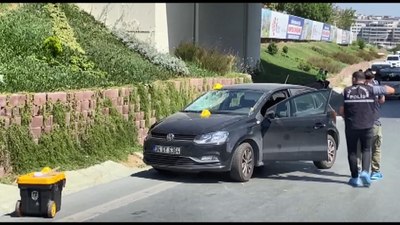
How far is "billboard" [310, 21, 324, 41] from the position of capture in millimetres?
75519

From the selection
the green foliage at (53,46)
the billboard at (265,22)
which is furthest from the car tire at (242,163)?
the billboard at (265,22)

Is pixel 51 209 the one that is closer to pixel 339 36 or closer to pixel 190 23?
pixel 190 23

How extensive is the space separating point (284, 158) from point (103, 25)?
40.1 ft

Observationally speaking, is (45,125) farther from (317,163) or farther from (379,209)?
(379,209)

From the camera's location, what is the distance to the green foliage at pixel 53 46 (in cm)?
1395

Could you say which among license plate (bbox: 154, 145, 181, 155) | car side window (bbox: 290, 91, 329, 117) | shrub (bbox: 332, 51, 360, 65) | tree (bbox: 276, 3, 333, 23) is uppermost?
tree (bbox: 276, 3, 333, 23)

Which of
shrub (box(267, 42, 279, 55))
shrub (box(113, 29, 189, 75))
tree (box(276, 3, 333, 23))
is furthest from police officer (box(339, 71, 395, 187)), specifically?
tree (box(276, 3, 333, 23))

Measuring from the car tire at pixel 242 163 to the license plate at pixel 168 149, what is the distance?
0.88 m

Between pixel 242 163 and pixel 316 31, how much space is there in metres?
70.9

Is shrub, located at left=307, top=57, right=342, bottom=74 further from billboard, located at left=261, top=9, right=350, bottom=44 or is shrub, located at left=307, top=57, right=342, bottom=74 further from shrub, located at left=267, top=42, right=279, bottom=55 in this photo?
shrub, located at left=267, top=42, right=279, bottom=55

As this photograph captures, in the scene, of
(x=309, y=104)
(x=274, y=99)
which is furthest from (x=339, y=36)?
→ (x=274, y=99)

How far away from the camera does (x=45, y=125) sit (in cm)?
995

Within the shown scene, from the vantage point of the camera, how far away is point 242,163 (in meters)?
9.28

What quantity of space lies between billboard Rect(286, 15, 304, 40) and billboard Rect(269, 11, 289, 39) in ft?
5.02
